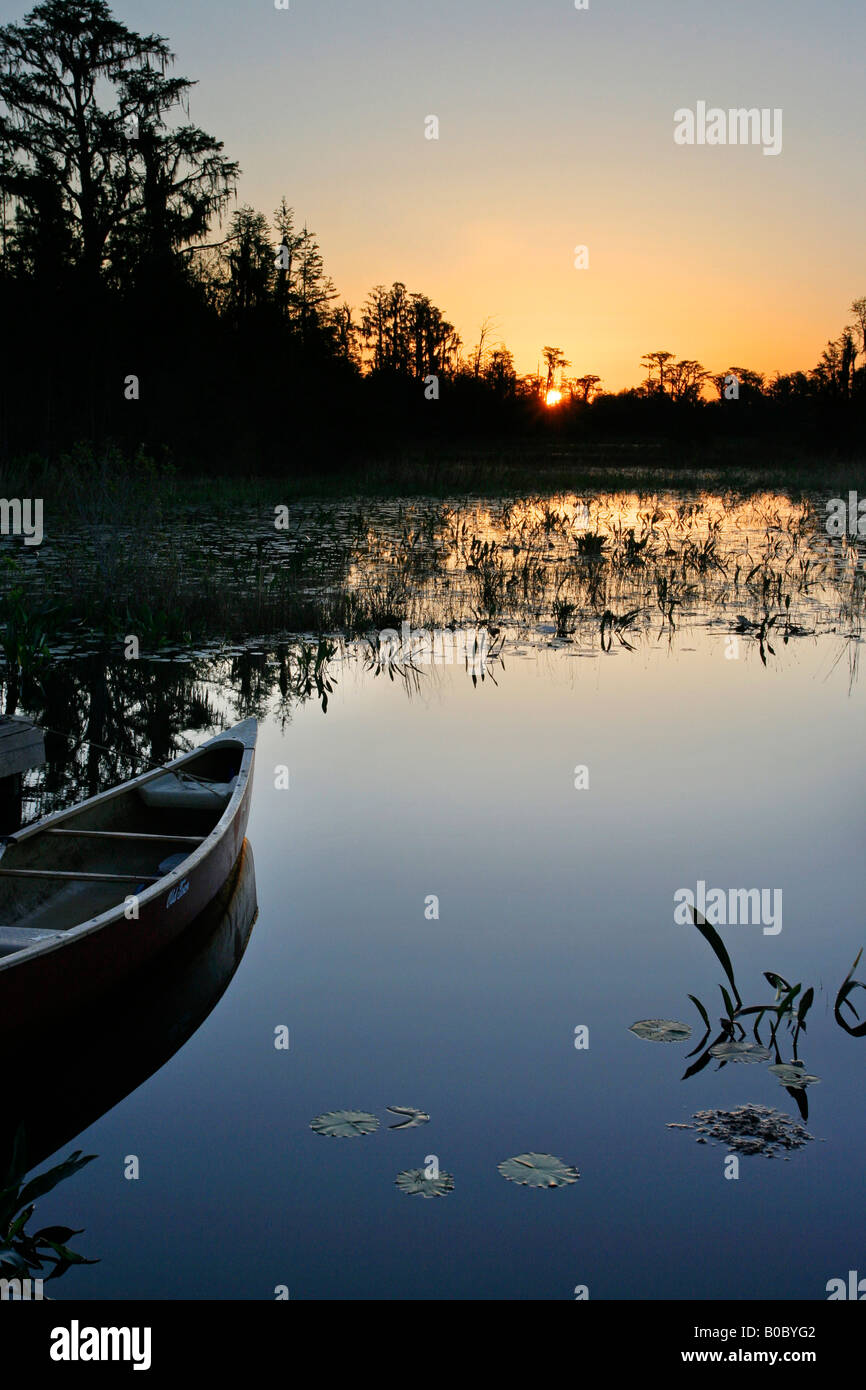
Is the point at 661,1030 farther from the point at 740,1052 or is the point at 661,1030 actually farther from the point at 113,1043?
the point at 113,1043

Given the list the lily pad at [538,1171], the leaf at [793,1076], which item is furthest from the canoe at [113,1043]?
the leaf at [793,1076]

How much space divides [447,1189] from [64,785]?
4.87 metres

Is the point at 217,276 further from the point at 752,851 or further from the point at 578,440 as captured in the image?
the point at 752,851

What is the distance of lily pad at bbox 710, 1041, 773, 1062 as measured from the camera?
4.07 meters

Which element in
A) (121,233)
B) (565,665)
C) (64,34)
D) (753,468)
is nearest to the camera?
(565,665)

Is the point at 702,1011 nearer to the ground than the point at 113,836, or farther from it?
nearer to the ground

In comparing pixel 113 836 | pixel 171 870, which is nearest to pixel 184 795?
pixel 113 836

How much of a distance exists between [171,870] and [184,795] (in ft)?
3.91

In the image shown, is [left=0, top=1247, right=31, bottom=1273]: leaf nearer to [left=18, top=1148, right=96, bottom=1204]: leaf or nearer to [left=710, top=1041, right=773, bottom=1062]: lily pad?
[left=18, top=1148, right=96, bottom=1204]: leaf

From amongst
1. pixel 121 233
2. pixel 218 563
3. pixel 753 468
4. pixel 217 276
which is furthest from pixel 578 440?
pixel 218 563

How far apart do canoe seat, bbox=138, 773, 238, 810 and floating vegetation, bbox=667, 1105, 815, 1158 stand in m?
3.26

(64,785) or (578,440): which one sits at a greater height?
(578,440)

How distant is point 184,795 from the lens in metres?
6.25
